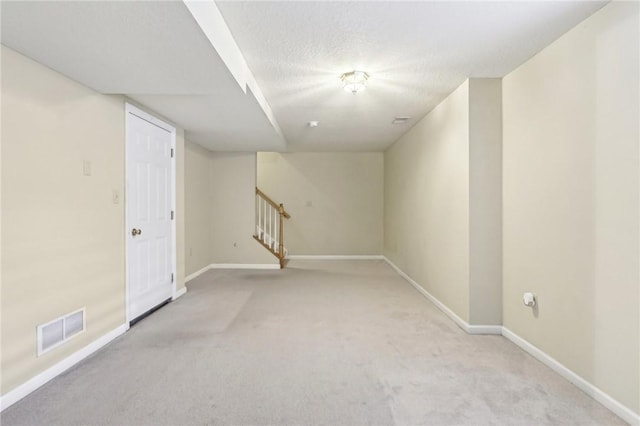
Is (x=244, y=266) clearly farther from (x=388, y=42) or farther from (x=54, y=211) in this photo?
(x=388, y=42)

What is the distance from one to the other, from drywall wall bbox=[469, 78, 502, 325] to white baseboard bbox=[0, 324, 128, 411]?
316cm

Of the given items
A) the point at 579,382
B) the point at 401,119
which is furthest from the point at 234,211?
the point at 579,382

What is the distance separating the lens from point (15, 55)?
186 centimetres

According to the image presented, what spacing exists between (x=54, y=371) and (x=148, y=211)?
1.61 m

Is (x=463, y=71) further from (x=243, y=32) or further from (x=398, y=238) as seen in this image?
(x=398, y=238)

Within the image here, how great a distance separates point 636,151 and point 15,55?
3551mm

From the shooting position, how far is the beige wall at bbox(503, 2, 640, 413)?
1.67m

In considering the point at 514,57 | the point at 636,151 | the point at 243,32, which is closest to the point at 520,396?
the point at 636,151

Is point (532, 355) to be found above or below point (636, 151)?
below

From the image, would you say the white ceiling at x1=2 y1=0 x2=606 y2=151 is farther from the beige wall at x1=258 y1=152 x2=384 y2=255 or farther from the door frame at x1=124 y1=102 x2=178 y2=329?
the beige wall at x1=258 y1=152 x2=384 y2=255

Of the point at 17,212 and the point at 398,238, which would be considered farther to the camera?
the point at 398,238

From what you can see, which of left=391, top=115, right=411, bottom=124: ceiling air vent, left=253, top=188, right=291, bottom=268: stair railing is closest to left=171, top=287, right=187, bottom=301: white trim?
left=253, top=188, right=291, bottom=268: stair railing

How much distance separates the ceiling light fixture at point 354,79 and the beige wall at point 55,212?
204cm

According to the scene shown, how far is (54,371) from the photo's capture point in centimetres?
209
